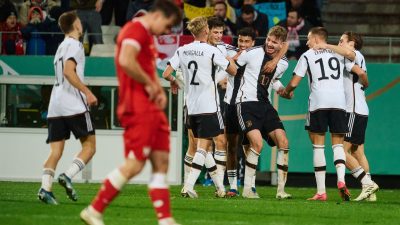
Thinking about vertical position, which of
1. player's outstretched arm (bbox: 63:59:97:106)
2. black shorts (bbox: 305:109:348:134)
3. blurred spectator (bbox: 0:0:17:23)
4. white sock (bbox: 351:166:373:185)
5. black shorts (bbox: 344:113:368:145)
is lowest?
white sock (bbox: 351:166:373:185)

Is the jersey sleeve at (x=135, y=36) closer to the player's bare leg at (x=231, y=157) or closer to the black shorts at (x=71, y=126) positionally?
the black shorts at (x=71, y=126)

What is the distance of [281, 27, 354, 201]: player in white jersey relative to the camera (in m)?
14.8

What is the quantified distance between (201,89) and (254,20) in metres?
5.99

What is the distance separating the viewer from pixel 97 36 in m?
20.2

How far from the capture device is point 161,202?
9586 millimetres

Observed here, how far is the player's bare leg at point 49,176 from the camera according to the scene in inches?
507

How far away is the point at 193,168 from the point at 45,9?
7.62 metres

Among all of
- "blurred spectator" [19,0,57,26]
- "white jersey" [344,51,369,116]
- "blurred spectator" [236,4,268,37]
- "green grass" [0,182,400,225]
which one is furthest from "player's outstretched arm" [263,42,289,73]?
"blurred spectator" [19,0,57,26]

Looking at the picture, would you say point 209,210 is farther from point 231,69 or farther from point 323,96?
point 323,96

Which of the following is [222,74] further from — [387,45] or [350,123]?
[387,45]

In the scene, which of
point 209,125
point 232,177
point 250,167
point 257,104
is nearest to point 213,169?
point 232,177

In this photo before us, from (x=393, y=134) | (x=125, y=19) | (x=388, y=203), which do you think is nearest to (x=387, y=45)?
(x=393, y=134)

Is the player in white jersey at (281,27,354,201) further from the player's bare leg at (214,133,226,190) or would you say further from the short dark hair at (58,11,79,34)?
the short dark hair at (58,11,79,34)

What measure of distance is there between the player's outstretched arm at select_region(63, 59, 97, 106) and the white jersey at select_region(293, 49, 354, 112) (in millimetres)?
3342
